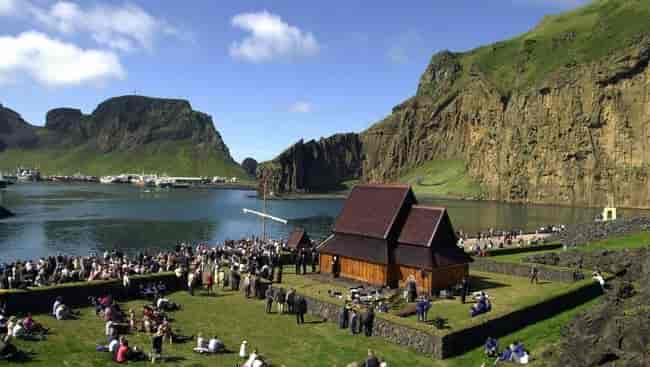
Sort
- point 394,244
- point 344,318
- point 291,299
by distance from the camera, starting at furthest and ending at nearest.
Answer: point 394,244 → point 291,299 → point 344,318

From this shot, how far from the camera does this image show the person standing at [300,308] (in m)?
28.3

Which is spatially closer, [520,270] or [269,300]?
[269,300]

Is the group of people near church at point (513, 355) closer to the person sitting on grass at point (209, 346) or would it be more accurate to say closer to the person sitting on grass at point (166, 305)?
the person sitting on grass at point (209, 346)

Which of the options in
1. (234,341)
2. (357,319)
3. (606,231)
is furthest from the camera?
(606,231)

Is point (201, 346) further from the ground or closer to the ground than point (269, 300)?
closer to the ground

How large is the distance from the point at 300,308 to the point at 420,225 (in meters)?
12.7

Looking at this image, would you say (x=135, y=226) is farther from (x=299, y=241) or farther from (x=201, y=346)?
(x=201, y=346)

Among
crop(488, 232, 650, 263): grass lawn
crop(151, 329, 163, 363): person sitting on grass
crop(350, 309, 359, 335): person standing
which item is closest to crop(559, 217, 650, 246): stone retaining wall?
crop(488, 232, 650, 263): grass lawn

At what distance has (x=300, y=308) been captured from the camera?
93.2 feet

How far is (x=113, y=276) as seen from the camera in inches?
1352

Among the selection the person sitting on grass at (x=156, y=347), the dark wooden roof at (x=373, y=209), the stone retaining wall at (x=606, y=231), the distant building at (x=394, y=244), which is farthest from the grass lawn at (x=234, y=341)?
the stone retaining wall at (x=606, y=231)

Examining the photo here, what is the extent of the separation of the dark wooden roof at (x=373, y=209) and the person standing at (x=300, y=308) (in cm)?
1080

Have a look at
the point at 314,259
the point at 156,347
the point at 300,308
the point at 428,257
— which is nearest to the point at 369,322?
the point at 300,308

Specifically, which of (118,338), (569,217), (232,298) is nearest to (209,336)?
(118,338)
